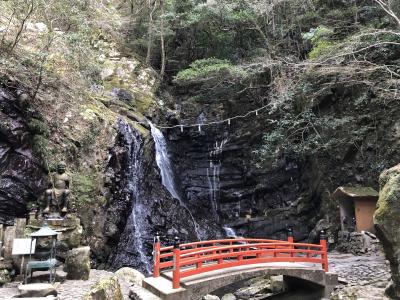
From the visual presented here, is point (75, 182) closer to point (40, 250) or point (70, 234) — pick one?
point (70, 234)

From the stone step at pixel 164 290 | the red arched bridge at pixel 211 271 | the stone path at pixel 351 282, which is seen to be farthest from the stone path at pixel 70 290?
the red arched bridge at pixel 211 271

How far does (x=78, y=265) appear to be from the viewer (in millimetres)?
9195

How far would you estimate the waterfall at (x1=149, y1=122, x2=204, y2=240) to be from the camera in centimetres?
1811

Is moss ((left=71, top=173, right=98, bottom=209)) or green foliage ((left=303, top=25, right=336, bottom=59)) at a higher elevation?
green foliage ((left=303, top=25, right=336, bottom=59))

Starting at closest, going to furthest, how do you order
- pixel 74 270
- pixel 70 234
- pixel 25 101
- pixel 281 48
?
pixel 74 270
pixel 70 234
pixel 25 101
pixel 281 48

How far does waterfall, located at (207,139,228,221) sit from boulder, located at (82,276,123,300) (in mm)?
12490

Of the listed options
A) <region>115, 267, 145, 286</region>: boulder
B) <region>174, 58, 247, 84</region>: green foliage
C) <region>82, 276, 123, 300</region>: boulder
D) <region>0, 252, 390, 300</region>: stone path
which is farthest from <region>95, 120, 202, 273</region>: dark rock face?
<region>82, 276, 123, 300</region>: boulder

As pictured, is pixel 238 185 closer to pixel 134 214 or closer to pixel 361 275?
pixel 134 214

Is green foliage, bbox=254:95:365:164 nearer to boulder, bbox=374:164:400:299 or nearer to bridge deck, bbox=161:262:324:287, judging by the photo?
bridge deck, bbox=161:262:324:287

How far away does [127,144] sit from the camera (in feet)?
52.7

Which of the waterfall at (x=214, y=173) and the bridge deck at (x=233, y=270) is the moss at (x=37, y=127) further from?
the waterfall at (x=214, y=173)

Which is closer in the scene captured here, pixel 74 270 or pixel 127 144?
pixel 74 270

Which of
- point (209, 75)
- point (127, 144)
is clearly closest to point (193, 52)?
point (209, 75)

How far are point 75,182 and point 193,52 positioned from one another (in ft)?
49.0
